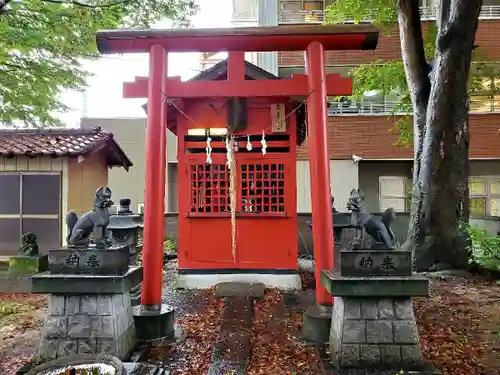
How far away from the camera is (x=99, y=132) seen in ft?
37.8

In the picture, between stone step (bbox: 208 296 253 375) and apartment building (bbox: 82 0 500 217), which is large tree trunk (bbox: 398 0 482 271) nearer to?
stone step (bbox: 208 296 253 375)

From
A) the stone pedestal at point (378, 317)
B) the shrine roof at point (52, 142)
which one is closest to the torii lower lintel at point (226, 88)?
the stone pedestal at point (378, 317)

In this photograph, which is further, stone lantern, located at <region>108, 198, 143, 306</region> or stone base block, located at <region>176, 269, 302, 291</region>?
stone base block, located at <region>176, 269, 302, 291</region>

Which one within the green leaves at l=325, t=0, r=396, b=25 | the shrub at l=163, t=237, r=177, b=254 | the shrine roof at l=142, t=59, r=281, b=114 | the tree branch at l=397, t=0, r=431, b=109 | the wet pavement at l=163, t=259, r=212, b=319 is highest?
the green leaves at l=325, t=0, r=396, b=25

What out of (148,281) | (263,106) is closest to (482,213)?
(263,106)

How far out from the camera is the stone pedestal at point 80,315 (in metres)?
4.50

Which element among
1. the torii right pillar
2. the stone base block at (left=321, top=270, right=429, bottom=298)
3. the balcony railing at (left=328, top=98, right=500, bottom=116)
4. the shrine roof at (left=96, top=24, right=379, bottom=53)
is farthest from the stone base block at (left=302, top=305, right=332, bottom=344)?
the balcony railing at (left=328, top=98, right=500, bottom=116)

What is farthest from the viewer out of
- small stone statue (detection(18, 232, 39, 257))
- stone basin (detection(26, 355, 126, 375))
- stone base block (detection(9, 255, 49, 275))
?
small stone statue (detection(18, 232, 39, 257))

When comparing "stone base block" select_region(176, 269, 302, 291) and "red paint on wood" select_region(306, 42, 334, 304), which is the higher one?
"red paint on wood" select_region(306, 42, 334, 304)

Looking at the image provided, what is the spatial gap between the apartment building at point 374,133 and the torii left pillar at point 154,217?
10459 mm

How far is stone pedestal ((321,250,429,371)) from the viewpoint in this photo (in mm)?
4359

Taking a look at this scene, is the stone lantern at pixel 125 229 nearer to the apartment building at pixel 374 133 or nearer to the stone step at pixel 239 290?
the stone step at pixel 239 290

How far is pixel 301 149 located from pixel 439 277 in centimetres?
858

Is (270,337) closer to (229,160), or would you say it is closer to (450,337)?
(450,337)
